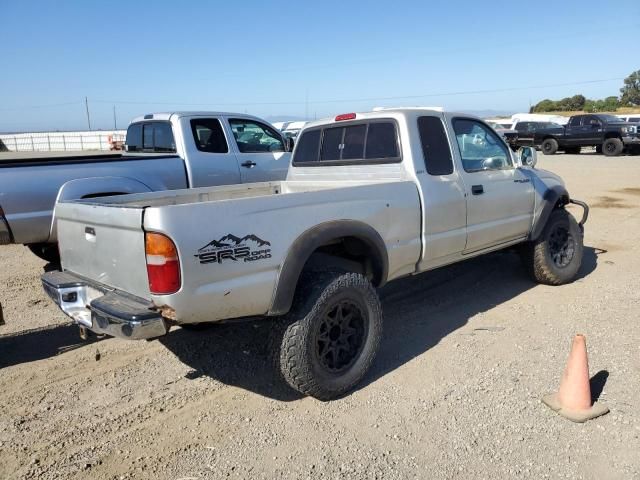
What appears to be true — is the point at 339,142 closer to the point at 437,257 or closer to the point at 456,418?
the point at 437,257

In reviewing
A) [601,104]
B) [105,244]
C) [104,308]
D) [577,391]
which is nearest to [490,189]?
[577,391]

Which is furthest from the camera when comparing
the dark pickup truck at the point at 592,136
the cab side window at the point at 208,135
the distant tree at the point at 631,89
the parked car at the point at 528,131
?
the distant tree at the point at 631,89

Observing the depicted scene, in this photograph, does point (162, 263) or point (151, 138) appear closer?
point (162, 263)

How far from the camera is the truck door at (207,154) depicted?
22.7 feet

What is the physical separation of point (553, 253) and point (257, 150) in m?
4.17

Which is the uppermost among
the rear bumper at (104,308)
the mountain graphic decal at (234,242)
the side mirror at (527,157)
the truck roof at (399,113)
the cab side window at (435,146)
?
the truck roof at (399,113)

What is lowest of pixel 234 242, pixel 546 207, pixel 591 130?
pixel 591 130

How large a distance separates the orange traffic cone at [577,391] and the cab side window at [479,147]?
1.99 metres

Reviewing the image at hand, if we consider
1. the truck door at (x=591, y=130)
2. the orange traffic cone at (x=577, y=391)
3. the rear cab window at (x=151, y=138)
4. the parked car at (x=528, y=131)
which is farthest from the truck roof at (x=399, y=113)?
the parked car at (x=528, y=131)

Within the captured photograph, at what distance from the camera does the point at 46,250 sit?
19.4 feet

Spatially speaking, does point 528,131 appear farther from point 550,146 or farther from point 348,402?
point 348,402

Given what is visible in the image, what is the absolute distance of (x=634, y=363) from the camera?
4.00m

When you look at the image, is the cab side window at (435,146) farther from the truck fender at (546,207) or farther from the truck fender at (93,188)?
the truck fender at (93,188)

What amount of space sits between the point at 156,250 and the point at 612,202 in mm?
11612
